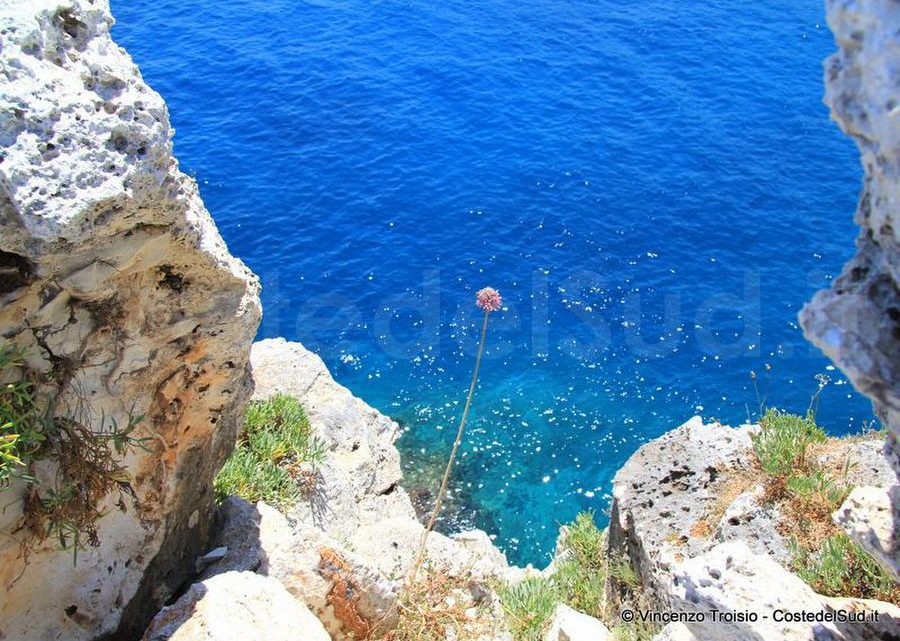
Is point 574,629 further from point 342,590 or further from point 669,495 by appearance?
point 669,495

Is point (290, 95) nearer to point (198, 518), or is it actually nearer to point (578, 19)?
point (578, 19)

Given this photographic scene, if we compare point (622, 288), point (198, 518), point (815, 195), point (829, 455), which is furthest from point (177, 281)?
point (815, 195)

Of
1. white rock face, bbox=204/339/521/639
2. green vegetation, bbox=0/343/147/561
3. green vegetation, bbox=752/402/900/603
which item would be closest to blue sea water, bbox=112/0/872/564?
white rock face, bbox=204/339/521/639

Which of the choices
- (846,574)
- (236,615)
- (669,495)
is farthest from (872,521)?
(236,615)

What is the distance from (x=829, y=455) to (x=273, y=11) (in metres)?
37.2

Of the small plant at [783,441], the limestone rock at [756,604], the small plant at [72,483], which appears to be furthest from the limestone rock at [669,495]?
the small plant at [72,483]

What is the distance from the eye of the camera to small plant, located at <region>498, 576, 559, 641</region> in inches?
446

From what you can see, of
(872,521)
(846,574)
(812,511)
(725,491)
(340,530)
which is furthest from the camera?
(340,530)

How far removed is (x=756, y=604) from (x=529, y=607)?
4.58m

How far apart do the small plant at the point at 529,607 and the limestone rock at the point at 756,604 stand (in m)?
3.15

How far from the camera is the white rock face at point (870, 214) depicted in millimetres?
4383

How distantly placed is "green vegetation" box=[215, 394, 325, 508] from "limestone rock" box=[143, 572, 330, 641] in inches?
149

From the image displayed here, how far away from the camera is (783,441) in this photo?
11.9m

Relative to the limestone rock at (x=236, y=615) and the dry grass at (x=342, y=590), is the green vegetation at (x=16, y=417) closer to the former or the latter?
the limestone rock at (x=236, y=615)
